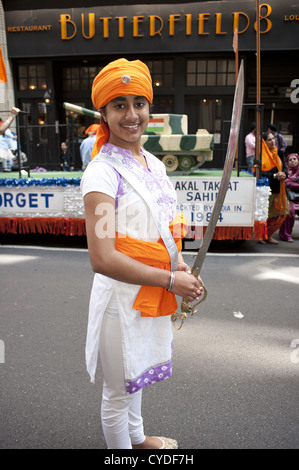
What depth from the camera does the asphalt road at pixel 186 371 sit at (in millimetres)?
2170

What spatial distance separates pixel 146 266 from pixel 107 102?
2.06 feet

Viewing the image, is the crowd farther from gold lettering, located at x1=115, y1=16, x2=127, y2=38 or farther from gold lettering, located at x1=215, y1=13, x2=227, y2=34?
gold lettering, located at x1=115, y1=16, x2=127, y2=38

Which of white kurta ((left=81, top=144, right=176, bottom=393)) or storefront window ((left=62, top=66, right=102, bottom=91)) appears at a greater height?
storefront window ((left=62, top=66, right=102, bottom=91))

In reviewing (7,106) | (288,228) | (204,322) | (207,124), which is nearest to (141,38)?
Result: (207,124)

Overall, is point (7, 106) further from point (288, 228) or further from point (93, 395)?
point (93, 395)

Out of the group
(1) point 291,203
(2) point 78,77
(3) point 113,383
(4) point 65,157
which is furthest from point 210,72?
(3) point 113,383

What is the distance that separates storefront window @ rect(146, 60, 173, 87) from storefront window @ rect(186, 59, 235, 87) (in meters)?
0.62

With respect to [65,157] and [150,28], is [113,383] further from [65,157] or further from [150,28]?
[150,28]

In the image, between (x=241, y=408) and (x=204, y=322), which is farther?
(x=204, y=322)

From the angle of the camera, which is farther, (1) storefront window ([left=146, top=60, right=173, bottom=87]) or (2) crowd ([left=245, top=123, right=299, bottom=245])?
(1) storefront window ([left=146, top=60, right=173, bottom=87])

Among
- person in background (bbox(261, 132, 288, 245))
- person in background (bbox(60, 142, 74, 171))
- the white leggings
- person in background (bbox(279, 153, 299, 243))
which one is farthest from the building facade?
the white leggings

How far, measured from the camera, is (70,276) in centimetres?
474

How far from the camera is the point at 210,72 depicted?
516 inches

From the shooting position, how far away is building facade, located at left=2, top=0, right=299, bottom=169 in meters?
12.3
